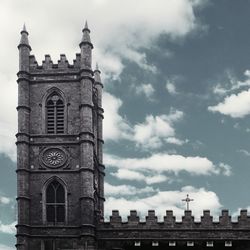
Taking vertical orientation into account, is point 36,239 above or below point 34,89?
below

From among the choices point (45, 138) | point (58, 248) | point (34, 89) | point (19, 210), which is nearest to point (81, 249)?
point (58, 248)

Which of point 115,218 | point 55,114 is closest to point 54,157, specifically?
point 55,114

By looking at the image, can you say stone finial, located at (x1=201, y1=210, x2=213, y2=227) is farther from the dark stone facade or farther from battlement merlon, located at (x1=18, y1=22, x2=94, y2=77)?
battlement merlon, located at (x1=18, y1=22, x2=94, y2=77)

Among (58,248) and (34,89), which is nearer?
(58,248)

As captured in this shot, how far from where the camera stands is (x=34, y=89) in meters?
70.2

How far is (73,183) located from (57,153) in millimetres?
3316

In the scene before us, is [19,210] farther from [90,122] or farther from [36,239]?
[90,122]

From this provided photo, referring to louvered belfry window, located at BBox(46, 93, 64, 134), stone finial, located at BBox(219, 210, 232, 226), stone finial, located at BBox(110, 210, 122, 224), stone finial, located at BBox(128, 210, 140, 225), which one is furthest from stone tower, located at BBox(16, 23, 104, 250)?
stone finial, located at BBox(219, 210, 232, 226)

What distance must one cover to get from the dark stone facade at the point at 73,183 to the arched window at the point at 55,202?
428 millimetres

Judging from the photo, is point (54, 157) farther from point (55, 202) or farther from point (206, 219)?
point (206, 219)

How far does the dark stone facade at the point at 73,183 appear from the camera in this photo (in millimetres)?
63938

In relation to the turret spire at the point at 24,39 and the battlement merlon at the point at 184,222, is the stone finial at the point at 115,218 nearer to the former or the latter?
the battlement merlon at the point at 184,222

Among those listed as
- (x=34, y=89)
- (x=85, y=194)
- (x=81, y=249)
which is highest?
(x=34, y=89)

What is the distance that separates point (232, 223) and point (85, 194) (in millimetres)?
12932
